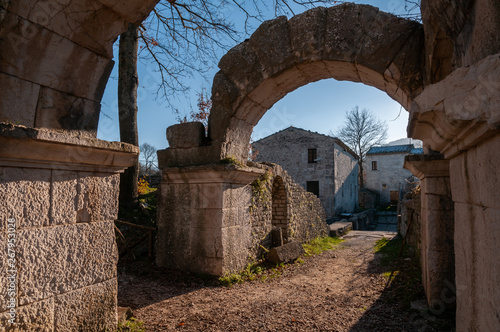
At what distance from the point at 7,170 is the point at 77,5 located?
47.7 inches

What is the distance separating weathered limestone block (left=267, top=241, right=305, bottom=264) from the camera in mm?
5953

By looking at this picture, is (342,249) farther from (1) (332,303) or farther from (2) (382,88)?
(2) (382,88)

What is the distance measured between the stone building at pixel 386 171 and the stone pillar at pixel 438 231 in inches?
1089

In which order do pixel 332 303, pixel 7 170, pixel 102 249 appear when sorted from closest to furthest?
1. pixel 7 170
2. pixel 102 249
3. pixel 332 303

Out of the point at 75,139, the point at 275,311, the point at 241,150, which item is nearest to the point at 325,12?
the point at 241,150

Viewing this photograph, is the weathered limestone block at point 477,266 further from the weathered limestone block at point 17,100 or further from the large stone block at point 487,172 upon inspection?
the weathered limestone block at point 17,100

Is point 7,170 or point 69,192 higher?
point 7,170

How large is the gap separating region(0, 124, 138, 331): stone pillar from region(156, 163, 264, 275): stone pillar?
7.55 ft

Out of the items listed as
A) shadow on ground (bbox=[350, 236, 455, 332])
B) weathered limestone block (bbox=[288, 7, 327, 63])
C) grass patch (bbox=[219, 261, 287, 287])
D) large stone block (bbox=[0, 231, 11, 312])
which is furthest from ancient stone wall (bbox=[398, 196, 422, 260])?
large stone block (bbox=[0, 231, 11, 312])

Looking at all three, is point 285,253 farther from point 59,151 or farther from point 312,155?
point 312,155

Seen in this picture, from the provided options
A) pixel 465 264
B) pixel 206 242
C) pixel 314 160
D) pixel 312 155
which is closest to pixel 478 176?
pixel 465 264

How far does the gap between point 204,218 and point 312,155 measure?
16.4m

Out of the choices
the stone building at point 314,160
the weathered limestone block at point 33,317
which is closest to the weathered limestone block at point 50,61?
the weathered limestone block at point 33,317

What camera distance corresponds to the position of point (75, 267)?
2.17m
